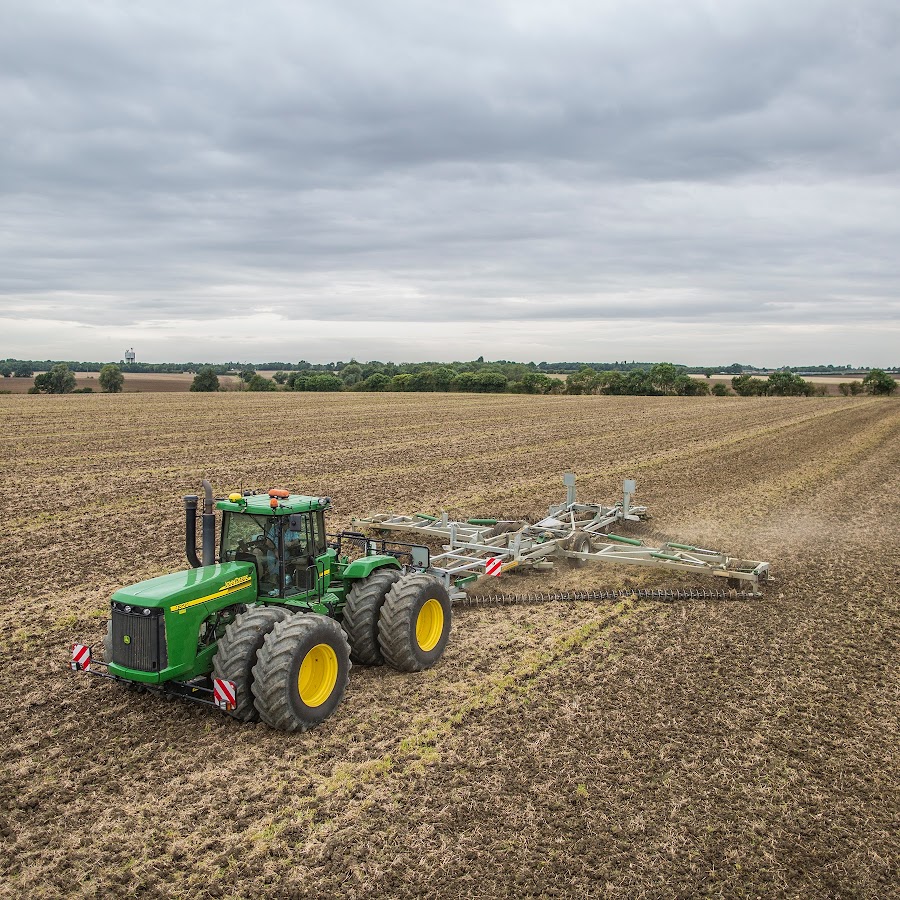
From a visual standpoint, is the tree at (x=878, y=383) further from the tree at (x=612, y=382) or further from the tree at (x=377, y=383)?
the tree at (x=377, y=383)

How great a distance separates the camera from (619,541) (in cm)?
1308

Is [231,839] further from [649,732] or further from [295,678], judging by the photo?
[649,732]

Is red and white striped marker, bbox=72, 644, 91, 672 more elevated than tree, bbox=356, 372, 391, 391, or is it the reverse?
tree, bbox=356, 372, 391, 391

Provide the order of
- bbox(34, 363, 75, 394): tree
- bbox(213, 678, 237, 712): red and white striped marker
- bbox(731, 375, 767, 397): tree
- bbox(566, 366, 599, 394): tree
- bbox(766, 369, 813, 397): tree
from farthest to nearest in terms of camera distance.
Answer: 1. bbox(566, 366, 599, 394): tree
2. bbox(766, 369, 813, 397): tree
3. bbox(731, 375, 767, 397): tree
4. bbox(34, 363, 75, 394): tree
5. bbox(213, 678, 237, 712): red and white striped marker

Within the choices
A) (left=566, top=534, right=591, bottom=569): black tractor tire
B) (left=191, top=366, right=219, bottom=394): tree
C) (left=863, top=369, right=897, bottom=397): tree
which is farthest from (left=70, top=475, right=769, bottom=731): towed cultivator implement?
(left=863, top=369, right=897, bottom=397): tree

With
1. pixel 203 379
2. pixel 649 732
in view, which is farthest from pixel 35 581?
pixel 203 379

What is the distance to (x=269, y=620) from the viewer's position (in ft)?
21.5

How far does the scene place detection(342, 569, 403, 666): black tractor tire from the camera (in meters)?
7.69

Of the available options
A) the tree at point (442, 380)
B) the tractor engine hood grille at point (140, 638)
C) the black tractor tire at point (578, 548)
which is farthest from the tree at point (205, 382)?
the tractor engine hood grille at point (140, 638)

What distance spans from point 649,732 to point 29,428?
34808mm

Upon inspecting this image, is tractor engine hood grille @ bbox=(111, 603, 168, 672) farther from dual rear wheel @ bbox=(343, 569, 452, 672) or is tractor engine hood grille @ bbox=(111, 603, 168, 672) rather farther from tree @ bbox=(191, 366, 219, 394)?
tree @ bbox=(191, 366, 219, 394)

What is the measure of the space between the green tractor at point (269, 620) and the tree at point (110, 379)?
259ft

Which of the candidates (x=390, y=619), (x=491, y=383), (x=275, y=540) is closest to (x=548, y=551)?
(x=390, y=619)

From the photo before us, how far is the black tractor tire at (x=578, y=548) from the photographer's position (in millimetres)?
12305
